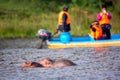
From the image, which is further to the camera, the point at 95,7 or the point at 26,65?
the point at 95,7

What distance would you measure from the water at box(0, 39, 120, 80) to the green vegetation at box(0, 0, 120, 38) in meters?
5.24

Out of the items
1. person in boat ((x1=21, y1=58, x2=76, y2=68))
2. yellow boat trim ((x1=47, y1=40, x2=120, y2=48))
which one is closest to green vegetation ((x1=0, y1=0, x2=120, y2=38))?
yellow boat trim ((x1=47, y1=40, x2=120, y2=48))

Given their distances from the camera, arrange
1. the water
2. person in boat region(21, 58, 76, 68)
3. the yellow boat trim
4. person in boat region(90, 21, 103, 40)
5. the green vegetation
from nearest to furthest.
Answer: the water, person in boat region(21, 58, 76, 68), the yellow boat trim, person in boat region(90, 21, 103, 40), the green vegetation

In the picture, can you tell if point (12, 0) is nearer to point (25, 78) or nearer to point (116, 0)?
point (116, 0)

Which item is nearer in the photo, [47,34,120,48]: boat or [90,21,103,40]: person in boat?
[47,34,120,48]: boat

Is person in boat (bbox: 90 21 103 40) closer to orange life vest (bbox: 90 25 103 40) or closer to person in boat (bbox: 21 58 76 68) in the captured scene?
orange life vest (bbox: 90 25 103 40)

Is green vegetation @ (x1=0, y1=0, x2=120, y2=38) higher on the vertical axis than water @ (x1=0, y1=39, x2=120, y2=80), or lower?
higher

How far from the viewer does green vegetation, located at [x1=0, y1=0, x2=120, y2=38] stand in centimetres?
3294

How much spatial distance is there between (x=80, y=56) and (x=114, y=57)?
1.40 metres

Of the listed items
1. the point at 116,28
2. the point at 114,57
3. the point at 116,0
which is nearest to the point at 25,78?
the point at 114,57

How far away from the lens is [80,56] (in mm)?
21672

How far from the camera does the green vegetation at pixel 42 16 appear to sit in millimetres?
32938

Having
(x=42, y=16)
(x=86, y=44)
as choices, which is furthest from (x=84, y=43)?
(x=42, y=16)

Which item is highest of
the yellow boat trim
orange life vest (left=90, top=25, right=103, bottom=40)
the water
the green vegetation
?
the green vegetation
